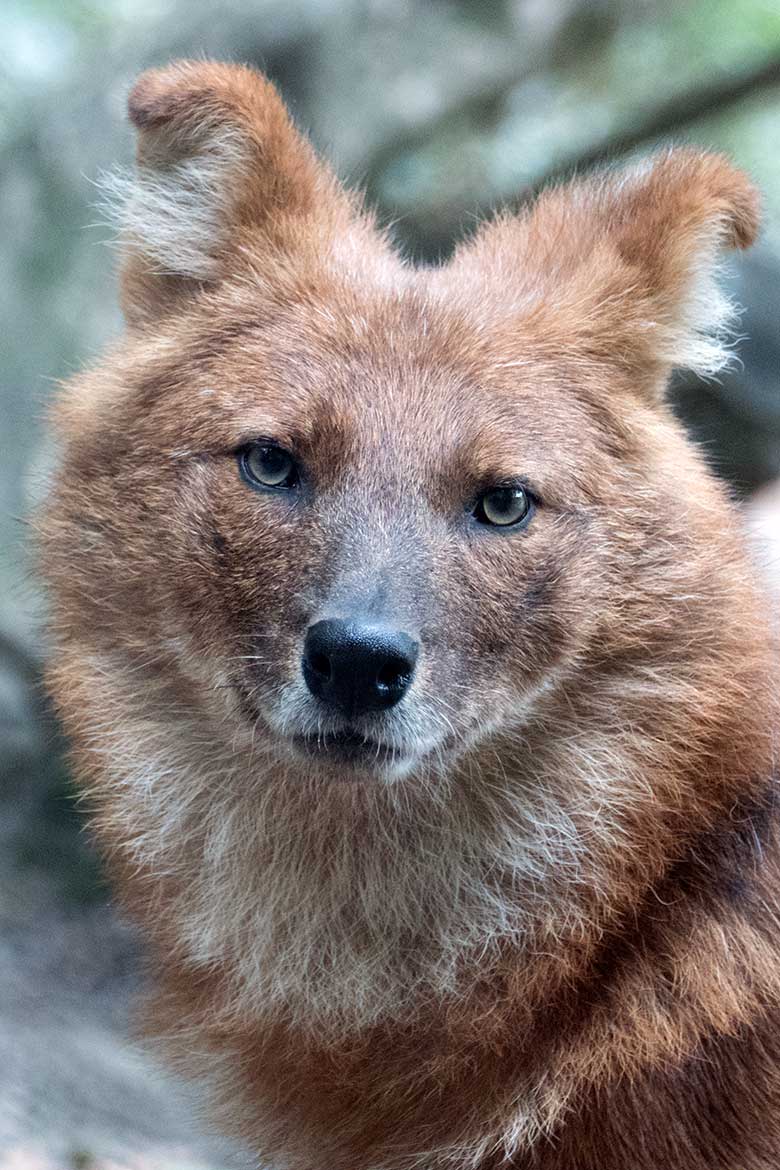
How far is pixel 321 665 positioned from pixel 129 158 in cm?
508

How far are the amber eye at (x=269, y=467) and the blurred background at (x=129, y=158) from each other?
2.75m

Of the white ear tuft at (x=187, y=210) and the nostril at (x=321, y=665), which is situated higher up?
the white ear tuft at (x=187, y=210)

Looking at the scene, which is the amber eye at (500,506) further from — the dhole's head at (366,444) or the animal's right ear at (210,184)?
the animal's right ear at (210,184)

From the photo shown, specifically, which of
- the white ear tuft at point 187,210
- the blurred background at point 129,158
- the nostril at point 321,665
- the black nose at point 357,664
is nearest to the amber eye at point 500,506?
the black nose at point 357,664

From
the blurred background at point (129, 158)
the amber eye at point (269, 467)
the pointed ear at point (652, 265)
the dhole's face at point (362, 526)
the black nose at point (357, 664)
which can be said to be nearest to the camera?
the black nose at point (357, 664)

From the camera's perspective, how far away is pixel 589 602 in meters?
4.16

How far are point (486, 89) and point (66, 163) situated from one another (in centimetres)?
321

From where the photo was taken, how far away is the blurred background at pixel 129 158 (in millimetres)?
7464

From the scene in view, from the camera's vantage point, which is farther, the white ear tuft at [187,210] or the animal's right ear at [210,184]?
the white ear tuft at [187,210]

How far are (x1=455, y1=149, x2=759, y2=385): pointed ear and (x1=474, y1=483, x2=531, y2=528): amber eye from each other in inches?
24.3

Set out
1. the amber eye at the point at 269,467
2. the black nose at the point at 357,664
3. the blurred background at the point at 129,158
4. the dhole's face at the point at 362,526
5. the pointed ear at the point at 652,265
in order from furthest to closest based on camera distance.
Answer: the blurred background at the point at 129,158 < the pointed ear at the point at 652,265 < the amber eye at the point at 269,467 < the dhole's face at the point at 362,526 < the black nose at the point at 357,664

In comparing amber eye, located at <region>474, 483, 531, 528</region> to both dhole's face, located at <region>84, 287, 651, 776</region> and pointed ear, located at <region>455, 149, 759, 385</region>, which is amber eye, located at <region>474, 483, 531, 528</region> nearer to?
dhole's face, located at <region>84, 287, 651, 776</region>

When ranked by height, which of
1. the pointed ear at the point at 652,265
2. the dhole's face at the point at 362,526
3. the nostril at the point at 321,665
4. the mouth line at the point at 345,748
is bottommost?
the mouth line at the point at 345,748

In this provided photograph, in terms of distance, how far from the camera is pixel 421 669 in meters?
3.76
